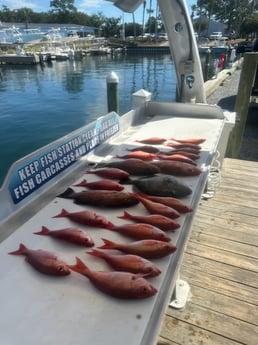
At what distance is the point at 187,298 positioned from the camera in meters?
2.85

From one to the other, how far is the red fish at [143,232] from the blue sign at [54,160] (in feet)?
3.30

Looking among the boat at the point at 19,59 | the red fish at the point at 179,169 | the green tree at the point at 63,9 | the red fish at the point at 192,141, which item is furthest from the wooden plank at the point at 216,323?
the green tree at the point at 63,9

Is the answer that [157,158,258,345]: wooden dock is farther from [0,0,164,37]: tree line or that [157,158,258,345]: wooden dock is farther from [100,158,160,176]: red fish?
[0,0,164,37]: tree line

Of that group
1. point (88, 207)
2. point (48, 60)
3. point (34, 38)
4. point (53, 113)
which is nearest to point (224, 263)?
point (88, 207)

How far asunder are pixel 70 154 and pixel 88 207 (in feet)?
3.01

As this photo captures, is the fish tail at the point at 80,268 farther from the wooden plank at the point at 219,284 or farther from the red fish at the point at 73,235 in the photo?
the wooden plank at the point at 219,284

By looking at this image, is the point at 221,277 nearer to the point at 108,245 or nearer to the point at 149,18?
the point at 108,245

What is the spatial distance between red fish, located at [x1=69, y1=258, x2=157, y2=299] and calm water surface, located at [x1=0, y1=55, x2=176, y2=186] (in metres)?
9.05

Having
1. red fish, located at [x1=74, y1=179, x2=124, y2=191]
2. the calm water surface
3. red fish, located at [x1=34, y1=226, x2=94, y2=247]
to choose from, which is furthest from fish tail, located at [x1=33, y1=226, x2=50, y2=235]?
the calm water surface

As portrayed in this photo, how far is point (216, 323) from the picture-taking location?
2.58 m

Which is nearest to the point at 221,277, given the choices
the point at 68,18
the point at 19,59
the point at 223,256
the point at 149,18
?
the point at 223,256

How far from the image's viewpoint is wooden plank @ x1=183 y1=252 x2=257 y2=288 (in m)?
3.05

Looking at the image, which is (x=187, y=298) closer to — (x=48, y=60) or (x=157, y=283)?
(x=157, y=283)

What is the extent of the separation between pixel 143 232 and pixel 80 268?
21.2 inches
